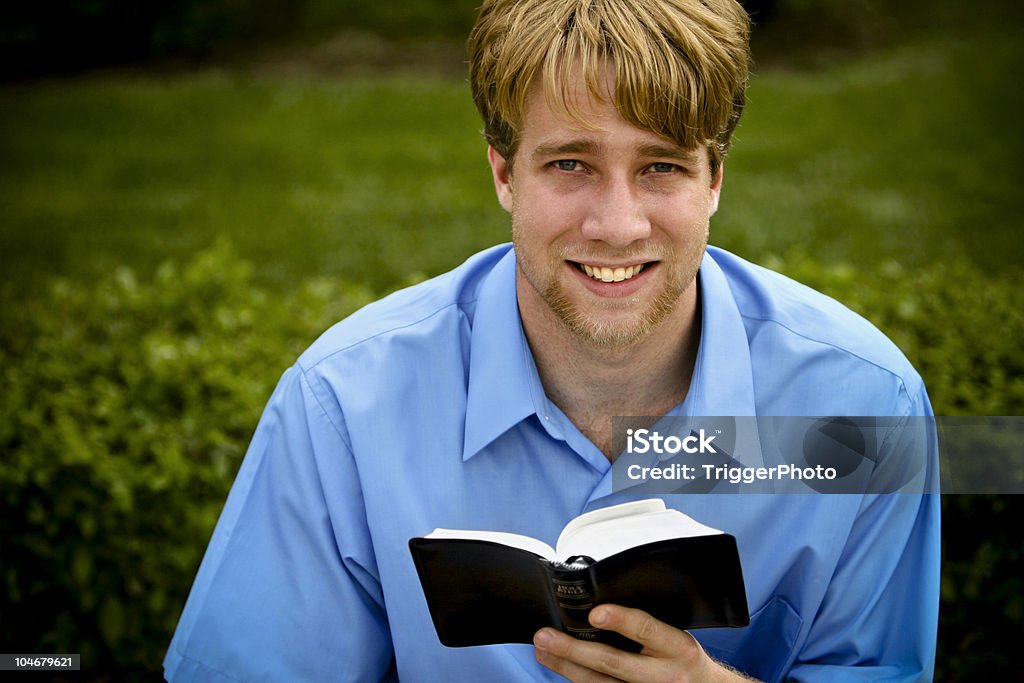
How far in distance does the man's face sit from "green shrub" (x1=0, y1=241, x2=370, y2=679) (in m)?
1.32

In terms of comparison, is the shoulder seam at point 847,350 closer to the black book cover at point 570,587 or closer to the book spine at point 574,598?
the black book cover at point 570,587

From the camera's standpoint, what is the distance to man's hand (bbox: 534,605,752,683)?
1873 millimetres

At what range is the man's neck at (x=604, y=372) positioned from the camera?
2.35 metres

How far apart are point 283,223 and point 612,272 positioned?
5.25 meters

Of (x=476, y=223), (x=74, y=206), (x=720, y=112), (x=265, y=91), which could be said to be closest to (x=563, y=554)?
(x=720, y=112)

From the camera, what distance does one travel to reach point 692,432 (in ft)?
7.56

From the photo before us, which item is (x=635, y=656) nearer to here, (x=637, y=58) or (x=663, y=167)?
(x=663, y=167)

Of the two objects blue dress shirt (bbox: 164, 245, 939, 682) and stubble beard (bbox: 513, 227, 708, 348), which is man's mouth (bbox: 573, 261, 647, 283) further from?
blue dress shirt (bbox: 164, 245, 939, 682)

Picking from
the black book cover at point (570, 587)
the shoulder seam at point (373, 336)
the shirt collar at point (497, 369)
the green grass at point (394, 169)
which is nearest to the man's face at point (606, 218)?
the shirt collar at point (497, 369)

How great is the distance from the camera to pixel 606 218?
2148mm

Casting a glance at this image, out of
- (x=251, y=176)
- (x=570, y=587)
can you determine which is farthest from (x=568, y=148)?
(x=251, y=176)

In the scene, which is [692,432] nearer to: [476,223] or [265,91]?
[476,223]

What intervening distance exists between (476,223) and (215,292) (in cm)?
321

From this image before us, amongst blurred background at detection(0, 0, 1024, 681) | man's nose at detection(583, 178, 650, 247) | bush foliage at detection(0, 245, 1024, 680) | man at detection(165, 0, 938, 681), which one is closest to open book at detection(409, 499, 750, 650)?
man at detection(165, 0, 938, 681)
